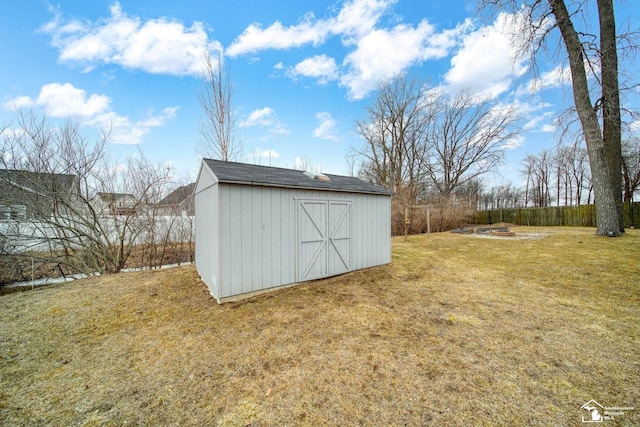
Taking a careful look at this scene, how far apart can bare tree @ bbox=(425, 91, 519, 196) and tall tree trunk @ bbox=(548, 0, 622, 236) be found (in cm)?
1057

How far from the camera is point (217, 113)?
33.2 ft

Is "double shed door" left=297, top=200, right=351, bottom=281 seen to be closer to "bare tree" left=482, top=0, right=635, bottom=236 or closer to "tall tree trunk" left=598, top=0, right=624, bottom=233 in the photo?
"bare tree" left=482, top=0, right=635, bottom=236

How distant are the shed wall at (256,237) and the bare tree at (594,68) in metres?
8.65

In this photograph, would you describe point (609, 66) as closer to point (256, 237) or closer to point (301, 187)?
point (301, 187)

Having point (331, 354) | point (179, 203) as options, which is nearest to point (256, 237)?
point (331, 354)

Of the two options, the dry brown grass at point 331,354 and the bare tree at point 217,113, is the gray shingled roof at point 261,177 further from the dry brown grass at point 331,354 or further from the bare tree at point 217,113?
the bare tree at point 217,113

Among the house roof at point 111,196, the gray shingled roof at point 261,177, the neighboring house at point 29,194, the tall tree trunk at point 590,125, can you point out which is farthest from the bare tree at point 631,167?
the neighboring house at point 29,194

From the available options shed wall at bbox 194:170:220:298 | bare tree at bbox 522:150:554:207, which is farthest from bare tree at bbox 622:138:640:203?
shed wall at bbox 194:170:220:298

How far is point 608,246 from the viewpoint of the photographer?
657 centimetres

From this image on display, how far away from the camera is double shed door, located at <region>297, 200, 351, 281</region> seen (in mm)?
4609

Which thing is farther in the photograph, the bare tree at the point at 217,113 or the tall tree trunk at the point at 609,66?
the bare tree at the point at 217,113

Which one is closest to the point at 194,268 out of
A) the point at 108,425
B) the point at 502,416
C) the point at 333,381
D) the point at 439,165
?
the point at 108,425

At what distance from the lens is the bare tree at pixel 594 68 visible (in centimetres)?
721

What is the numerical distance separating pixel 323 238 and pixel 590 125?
9.10 metres
